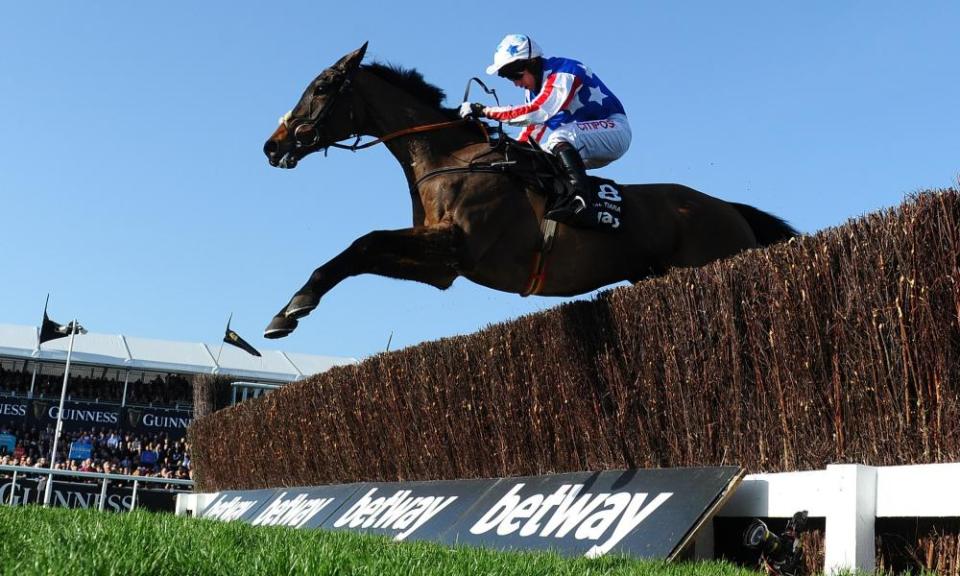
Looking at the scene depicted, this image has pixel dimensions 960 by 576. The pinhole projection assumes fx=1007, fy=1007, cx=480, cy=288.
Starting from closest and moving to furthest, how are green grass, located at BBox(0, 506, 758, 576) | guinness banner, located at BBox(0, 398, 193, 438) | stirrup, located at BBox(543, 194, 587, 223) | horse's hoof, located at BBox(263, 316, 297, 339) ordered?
green grass, located at BBox(0, 506, 758, 576) → horse's hoof, located at BBox(263, 316, 297, 339) → stirrup, located at BBox(543, 194, 587, 223) → guinness banner, located at BBox(0, 398, 193, 438)

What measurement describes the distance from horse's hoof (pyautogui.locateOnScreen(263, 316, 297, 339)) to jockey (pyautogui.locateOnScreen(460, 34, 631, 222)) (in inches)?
Result: 66.3

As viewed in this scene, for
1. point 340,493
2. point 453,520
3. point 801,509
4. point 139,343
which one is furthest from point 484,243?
point 139,343

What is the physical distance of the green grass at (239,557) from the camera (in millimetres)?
2781

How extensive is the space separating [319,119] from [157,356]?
2715 cm

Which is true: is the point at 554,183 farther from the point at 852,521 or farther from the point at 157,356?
the point at 157,356

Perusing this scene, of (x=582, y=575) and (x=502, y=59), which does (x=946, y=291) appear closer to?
(x=582, y=575)

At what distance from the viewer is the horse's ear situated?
6820 mm

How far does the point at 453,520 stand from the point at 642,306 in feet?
5.93

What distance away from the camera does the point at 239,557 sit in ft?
10.5

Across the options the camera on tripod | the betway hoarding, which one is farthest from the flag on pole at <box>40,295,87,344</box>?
the camera on tripod

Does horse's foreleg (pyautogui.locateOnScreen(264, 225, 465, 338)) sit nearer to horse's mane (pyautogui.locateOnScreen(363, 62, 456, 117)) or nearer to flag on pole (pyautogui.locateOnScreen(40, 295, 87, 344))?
horse's mane (pyautogui.locateOnScreen(363, 62, 456, 117))

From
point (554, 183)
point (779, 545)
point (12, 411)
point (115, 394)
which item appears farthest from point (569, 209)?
point (115, 394)

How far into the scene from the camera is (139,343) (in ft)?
109

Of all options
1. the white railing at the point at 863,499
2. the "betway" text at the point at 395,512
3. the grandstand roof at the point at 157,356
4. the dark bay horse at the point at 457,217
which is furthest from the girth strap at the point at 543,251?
the grandstand roof at the point at 157,356
